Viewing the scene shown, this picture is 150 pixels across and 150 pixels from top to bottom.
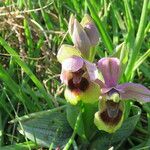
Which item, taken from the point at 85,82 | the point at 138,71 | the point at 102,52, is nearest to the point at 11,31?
the point at 102,52

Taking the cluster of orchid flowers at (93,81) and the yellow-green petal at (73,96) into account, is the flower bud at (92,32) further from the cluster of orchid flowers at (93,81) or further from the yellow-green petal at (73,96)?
the yellow-green petal at (73,96)

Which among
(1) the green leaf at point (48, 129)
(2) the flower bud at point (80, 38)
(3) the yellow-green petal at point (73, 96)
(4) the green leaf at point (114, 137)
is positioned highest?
(2) the flower bud at point (80, 38)

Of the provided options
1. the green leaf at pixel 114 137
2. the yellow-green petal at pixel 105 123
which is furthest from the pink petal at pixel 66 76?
the green leaf at pixel 114 137

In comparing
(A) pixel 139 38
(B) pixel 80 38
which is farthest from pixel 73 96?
(A) pixel 139 38

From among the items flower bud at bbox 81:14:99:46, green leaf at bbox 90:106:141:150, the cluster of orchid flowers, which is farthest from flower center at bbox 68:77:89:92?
green leaf at bbox 90:106:141:150

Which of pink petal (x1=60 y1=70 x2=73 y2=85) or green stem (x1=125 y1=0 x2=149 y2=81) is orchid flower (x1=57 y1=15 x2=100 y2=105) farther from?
green stem (x1=125 y1=0 x2=149 y2=81)

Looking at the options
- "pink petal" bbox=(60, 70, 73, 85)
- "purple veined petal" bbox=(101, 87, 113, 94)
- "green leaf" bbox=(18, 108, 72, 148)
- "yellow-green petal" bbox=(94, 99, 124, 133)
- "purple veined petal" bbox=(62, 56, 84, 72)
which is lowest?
"green leaf" bbox=(18, 108, 72, 148)

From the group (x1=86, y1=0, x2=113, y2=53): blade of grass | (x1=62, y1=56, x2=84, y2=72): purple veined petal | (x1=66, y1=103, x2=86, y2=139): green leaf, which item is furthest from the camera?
(x1=86, y1=0, x2=113, y2=53): blade of grass

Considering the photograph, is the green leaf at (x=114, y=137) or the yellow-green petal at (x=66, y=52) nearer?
the yellow-green petal at (x=66, y=52)
